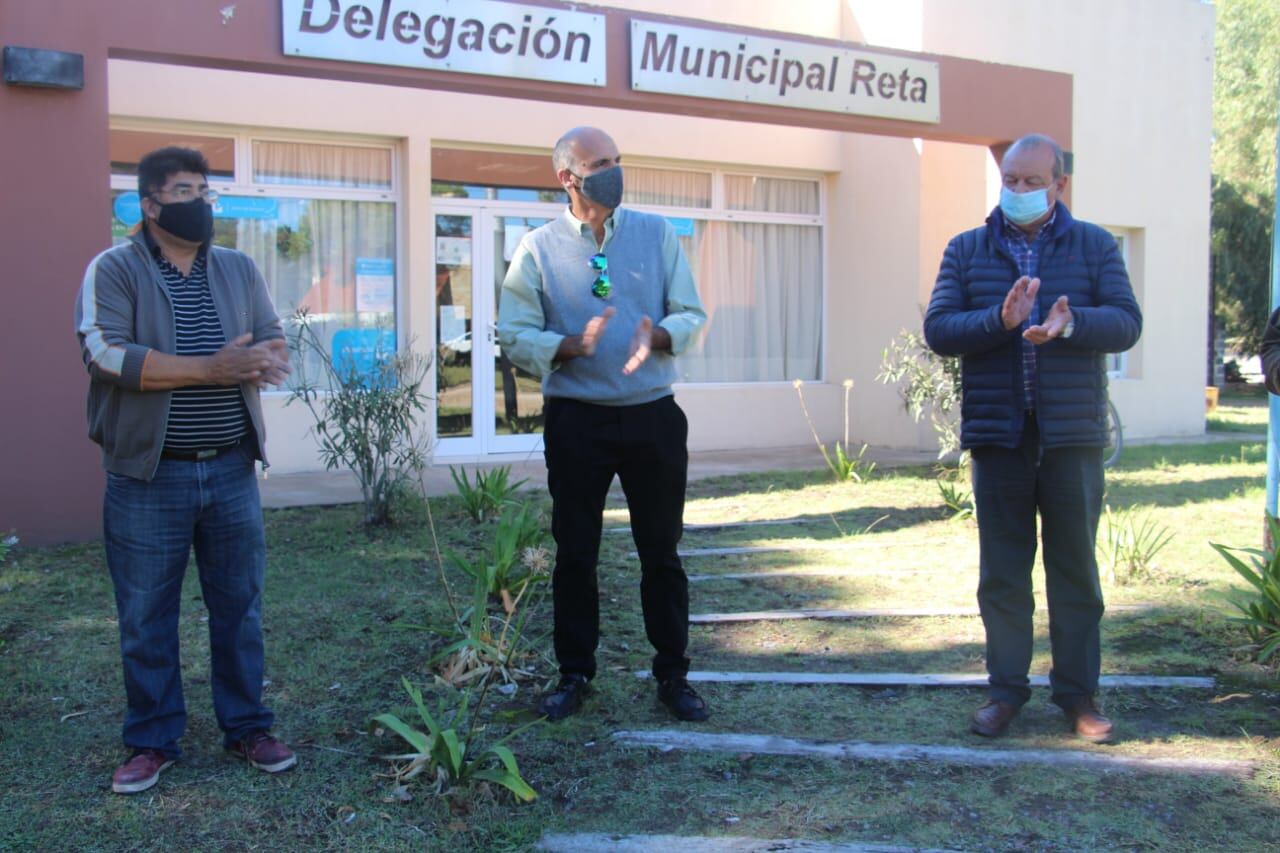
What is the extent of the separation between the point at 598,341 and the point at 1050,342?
147 cm

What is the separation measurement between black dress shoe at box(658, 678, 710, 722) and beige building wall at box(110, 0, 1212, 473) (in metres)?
6.51

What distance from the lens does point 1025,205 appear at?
3.78 metres

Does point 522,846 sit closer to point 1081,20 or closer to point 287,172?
point 287,172

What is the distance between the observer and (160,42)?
650 centimetres

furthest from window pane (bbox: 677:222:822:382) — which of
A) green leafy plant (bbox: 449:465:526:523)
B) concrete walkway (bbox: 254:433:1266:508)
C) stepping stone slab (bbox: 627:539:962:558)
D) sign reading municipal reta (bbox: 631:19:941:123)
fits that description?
stepping stone slab (bbox: 627:539:962:558)

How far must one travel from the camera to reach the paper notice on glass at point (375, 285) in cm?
1027

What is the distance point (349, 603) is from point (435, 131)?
19.1ft

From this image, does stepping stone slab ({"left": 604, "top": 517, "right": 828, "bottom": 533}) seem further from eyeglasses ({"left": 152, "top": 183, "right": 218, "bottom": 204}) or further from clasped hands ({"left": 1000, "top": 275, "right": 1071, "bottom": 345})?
eyeglasses ({"left": 152, "top": 183, "right": 218, "bottom": 204})

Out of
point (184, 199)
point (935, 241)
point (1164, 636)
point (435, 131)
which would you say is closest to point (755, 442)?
point (935, 241)

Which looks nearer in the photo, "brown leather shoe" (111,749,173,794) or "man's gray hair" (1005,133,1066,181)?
"brown leather shoe" (111,749,173,794)

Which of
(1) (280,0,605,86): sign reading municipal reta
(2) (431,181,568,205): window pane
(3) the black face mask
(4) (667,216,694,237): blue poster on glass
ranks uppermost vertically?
(1) (280,0,605,86): sign reading municipal reta

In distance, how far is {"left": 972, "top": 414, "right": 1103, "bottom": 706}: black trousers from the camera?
149 inches

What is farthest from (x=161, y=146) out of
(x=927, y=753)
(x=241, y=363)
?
(x=927, y=753)

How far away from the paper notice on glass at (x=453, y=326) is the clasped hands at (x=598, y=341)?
22.8 feet
